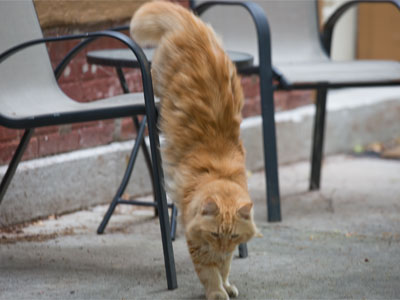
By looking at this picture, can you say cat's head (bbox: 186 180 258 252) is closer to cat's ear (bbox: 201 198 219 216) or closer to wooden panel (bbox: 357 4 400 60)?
cat's ear (bbox: 201 198 219 216)

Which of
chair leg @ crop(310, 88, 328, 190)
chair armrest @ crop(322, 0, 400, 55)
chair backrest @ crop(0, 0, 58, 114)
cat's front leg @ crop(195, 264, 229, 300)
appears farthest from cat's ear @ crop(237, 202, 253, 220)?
chair armrest @ crop(322, 0, 400, 55)

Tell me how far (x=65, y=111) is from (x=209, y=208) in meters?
0.67

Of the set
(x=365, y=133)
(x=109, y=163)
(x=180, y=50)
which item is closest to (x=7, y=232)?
(x=109, y=163)

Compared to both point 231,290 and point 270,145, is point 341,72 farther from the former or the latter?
point 231,290

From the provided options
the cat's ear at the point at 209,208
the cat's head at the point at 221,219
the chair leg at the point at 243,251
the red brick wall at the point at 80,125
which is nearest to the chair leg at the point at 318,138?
the red brick wall at the point at 80,125

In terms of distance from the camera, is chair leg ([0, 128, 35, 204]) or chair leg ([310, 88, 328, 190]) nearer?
chair leg ([0, 128, 35, 204])

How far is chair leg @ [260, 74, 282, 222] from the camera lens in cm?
305

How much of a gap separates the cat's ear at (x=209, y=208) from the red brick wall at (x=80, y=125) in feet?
4.70

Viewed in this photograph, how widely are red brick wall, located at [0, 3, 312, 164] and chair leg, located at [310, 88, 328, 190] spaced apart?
39.2 inches

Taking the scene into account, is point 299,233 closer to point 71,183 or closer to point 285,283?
point 285,283

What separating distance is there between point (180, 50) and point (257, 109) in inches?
76.1

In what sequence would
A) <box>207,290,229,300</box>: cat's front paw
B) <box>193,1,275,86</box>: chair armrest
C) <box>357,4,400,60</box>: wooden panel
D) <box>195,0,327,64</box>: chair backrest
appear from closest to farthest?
1. <box>207,290,229,300</box>: cat's front paw
2. <box>193,1,275,86</box>: chair armrest
3. <box>195,0,327,64</box>: chair backrest
4. <box>357,4,400,60</box>: wooden panel

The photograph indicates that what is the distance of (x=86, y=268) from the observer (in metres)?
2.56

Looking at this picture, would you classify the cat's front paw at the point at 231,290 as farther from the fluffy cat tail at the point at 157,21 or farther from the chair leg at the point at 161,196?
the fluffy cat tail at the point at 157,21
